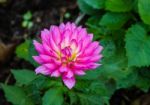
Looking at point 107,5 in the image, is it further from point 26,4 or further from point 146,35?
point 26,4

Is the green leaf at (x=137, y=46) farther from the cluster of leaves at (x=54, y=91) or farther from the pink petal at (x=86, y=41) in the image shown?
the pink petal at (x=86, y=41)

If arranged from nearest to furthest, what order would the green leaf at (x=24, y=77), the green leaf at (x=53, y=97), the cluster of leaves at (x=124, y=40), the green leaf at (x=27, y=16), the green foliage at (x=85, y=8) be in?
the green leaf at (x=53, y=97) < the green leaf at (x=24, y=77) < the cluster of leaves at (x=124, y=40) < the green foliage at (x=85, y=8) < the green leaf at (x=27, y=16)

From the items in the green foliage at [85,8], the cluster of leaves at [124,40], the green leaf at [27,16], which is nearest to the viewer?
the cluster of leaves at [124,40]

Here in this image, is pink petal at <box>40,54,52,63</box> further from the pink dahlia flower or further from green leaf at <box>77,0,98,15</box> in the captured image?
green leaf at <box>77,0,98,15</box>

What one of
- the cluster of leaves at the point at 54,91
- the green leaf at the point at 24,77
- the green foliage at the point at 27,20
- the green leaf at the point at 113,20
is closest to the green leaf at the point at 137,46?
the green leaf at the point at 113,20

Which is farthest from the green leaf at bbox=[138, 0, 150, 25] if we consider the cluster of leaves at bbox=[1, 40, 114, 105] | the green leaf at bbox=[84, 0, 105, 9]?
the cluster of leaves at bbox=[1, 40, 114, 105]
